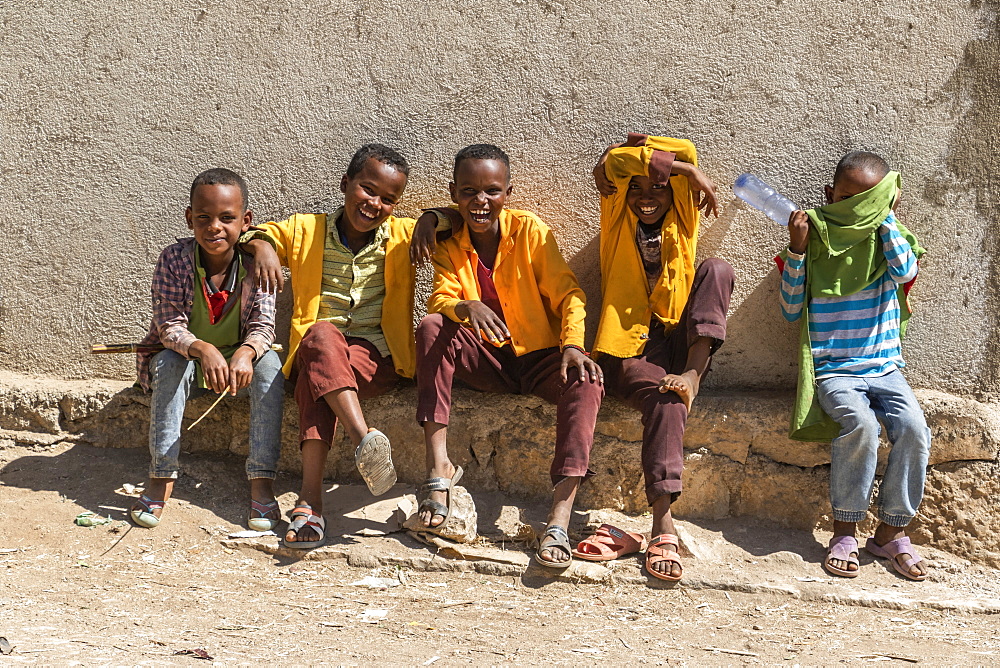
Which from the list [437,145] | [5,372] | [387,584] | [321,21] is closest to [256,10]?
[321,21]

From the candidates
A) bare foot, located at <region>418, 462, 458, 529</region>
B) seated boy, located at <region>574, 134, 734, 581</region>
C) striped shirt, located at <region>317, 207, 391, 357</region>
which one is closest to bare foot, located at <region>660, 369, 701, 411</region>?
seated boy, located at <region>574, 134, 734, 581</region>

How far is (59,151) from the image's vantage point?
388cm

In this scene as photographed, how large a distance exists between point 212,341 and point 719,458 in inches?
76.1

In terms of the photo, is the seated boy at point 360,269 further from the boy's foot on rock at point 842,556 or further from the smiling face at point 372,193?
the boy's foot on rock at point 842,556

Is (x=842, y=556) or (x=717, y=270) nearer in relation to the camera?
(x=842, y=556)

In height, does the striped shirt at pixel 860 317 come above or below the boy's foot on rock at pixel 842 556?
above

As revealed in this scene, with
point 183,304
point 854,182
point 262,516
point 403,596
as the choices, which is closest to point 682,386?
point 854,182

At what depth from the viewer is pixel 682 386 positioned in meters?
3.11

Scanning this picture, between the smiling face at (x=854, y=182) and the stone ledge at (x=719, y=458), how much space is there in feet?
2.57

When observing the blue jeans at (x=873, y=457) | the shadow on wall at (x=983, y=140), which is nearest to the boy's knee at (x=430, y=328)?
the blue jeans at (x=873, y=457)

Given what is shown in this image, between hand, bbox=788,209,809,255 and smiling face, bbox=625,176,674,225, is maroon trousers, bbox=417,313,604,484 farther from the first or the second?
hand, bbox=788,209,809,255

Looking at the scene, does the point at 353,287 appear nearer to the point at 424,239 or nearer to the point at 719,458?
the point at 424,239

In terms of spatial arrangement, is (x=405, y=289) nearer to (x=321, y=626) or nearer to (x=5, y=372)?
(x=321, y=626)

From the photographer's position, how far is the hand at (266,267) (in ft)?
11.1
